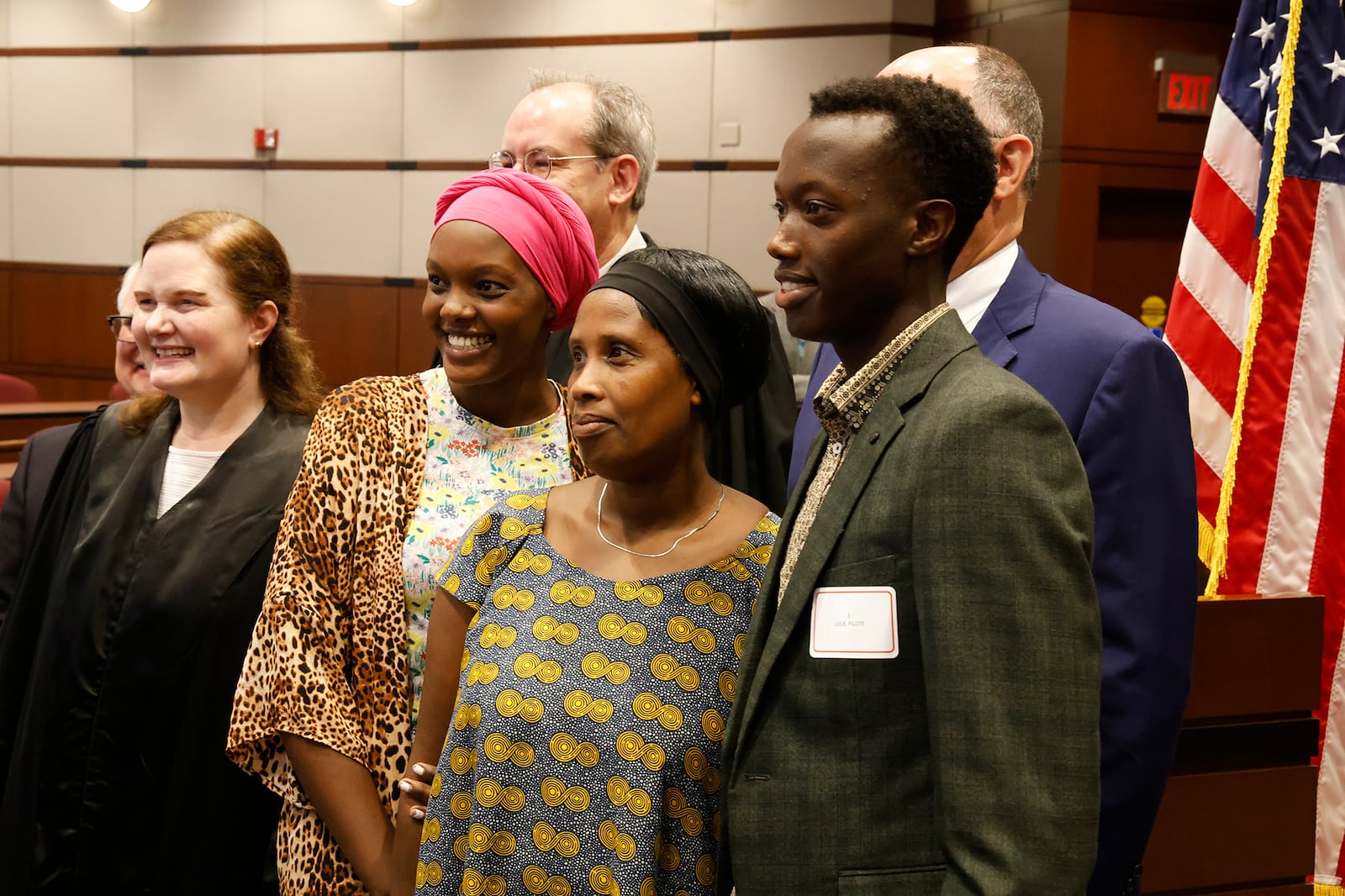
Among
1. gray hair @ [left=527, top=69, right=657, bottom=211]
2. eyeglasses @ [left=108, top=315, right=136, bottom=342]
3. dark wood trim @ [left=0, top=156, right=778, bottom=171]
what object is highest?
dark wood trim @ [left=0, top=156, right=778, bottom=171]

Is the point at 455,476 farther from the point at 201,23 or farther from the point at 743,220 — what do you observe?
the point at 201,23

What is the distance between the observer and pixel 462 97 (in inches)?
307

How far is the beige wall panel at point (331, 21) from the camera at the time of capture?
7.97 meters

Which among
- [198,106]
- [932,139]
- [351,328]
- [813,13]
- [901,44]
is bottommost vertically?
[351,328]

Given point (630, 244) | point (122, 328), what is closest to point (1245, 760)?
point (630, 244)

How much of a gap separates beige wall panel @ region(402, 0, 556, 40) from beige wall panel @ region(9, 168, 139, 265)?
8.10 feet

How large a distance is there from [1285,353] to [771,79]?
16.1ft

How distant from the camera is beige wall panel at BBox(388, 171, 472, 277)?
796 centimetres

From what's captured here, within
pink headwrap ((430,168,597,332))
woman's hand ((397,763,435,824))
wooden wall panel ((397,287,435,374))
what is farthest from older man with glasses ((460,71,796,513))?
wooden wall panel ((397,287,435,374))

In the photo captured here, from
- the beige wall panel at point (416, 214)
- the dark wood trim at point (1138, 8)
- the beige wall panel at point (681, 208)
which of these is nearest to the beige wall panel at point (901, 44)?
the dark wood trim at point (1138, 8)

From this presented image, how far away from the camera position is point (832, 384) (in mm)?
1289

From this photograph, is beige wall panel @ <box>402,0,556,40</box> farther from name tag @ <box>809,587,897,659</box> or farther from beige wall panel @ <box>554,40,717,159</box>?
name tag @ <box>809,587,897,659</box>

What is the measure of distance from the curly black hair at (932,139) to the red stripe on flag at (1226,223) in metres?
1.67

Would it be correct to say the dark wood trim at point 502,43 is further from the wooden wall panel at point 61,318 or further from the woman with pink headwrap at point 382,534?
the woman with pink headwrap at point 382,534
